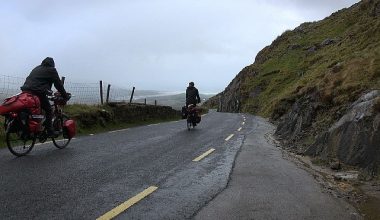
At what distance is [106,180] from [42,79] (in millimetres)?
3466

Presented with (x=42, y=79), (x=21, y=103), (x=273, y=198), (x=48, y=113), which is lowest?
(x=273, y=198)

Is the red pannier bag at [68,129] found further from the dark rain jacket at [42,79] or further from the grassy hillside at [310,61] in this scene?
the grassy hillside at [310,61]

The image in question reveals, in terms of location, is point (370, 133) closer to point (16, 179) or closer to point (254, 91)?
point (16, 179)

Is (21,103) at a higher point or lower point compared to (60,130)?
higher

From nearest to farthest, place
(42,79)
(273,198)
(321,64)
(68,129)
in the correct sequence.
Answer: (273,198) < (42,79) < (68,129) < (321,64)

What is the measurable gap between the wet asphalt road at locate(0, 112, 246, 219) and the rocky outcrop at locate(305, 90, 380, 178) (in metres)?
2.43

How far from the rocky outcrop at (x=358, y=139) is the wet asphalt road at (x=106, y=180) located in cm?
243

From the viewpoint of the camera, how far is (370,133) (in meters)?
9.77

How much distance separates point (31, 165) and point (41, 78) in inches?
87.4

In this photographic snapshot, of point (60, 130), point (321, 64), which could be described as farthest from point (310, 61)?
point (60, 130)

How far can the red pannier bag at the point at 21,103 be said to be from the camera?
9234mm

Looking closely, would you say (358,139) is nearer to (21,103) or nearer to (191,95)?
(21,103)

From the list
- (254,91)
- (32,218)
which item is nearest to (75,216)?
(32,218)

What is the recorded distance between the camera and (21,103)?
30.8ft
